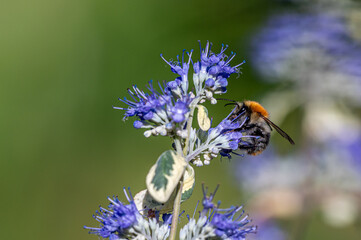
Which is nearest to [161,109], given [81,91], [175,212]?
[175,212]

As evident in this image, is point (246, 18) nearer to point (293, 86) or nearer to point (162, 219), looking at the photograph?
point (293, 86)

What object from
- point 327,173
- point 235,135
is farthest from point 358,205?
point 235,135

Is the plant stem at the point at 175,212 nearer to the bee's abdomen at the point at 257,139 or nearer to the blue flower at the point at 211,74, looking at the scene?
the blue flower at the point at 211,74

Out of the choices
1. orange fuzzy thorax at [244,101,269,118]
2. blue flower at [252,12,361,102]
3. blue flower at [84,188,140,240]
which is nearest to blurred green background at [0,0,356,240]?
blue flower at [252,12,361,102]

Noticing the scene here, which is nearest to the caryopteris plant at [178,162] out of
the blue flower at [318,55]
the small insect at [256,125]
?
the small insect at [256,125]

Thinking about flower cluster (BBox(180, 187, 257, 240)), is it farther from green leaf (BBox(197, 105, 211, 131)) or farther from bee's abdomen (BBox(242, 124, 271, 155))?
bee's abdomen (BBox(242, 124, 271, 155))

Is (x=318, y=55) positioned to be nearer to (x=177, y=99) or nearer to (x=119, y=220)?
(x=177, y=99)

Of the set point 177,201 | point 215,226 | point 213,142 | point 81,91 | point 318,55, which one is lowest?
point 215,226
